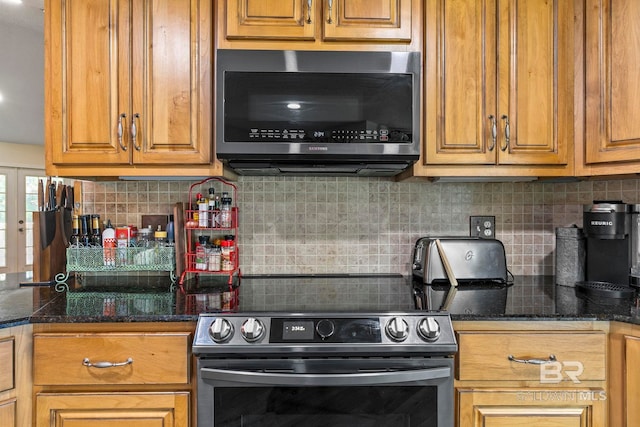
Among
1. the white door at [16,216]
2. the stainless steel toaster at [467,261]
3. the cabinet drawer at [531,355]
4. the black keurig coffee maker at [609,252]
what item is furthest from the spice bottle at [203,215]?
the white door at [16,216]

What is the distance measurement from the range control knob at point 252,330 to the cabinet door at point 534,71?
1.10 metres

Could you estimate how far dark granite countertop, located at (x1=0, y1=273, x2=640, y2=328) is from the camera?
48.0 inches

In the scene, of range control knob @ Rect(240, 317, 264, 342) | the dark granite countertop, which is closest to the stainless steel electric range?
range control knob @ Rect(240, 317, 264, 342)

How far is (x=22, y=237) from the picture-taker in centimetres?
479

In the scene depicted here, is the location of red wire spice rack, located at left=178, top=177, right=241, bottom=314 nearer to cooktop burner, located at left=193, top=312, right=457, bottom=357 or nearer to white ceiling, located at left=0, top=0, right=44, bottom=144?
cooktop burner, located at left=193, top=312, right=457, bottom=357

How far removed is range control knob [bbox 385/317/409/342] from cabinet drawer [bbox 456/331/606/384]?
18 cm

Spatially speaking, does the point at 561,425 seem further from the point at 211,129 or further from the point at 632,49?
the point at 211,129

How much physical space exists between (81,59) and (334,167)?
40.6 inches

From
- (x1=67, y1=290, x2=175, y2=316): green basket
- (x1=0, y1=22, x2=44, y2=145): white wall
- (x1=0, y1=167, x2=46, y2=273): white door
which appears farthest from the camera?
(x1=0, y1=167, x2=46, y2=273): white door

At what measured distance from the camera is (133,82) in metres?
1.54

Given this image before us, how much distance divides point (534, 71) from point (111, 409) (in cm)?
187

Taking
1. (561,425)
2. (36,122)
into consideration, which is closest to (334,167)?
(561,425)

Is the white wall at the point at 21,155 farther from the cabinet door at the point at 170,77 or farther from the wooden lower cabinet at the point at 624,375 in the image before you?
the wooden lower cabinet at the point at 624,375

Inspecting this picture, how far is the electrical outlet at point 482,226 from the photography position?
1.92 m
